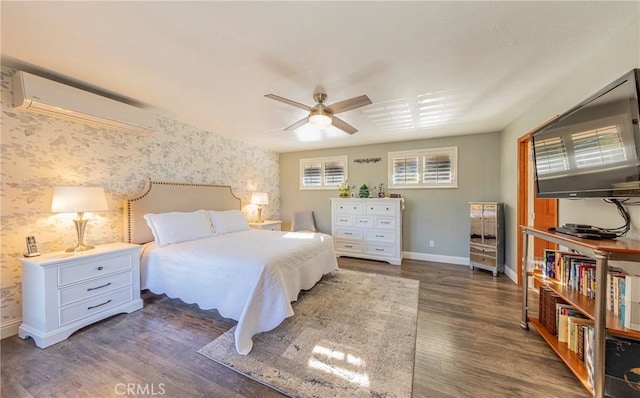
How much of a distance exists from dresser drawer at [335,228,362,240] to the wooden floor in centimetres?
223

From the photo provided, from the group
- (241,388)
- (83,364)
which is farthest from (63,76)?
(241,388)

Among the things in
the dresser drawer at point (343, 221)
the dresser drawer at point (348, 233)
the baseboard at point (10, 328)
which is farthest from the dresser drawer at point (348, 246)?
the baseboard at point (10, 328)

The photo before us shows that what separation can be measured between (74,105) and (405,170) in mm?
4960

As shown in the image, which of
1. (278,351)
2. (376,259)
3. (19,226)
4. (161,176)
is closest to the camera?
(278,351)

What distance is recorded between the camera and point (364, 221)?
4.77 meters

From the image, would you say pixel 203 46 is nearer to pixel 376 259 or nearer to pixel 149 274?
pixel 149 274

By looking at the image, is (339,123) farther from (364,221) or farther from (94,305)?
(94,305)

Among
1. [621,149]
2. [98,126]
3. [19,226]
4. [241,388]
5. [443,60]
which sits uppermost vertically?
[443,60]

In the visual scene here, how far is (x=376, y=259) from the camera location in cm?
467

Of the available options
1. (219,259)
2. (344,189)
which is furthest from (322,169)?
(219,259)

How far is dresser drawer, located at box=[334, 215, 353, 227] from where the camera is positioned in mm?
4914

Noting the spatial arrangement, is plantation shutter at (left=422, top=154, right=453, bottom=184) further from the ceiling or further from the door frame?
the ceiling

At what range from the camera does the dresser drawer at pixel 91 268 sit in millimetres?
2113

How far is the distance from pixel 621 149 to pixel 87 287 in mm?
4352
